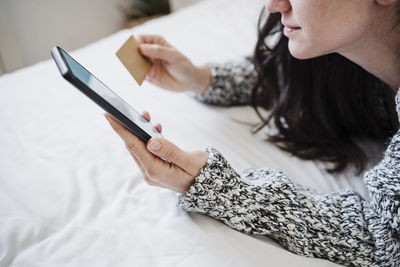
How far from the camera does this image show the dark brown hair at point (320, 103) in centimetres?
89

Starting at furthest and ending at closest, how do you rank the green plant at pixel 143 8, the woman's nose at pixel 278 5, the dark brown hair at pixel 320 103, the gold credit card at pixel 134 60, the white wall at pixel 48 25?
1. the green plant at pixel 143 8
2. the white wall at pixel 48 25
3. the dark brown hair at pixel 320 103
4. the gold credit card at pixel 134 60
5. the woman's nose at pixel 278 5

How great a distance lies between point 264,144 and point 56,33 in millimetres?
1801

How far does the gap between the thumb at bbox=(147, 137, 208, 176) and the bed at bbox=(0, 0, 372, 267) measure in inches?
3.8

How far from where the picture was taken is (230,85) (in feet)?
3.36

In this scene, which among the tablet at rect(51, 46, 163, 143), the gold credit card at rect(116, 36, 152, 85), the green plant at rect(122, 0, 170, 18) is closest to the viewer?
the tablet at rect(51, 46, 163, 143)

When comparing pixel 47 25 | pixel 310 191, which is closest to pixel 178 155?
pixel 310 191

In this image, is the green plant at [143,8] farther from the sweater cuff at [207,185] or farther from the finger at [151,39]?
the sweater cuff at [207,185]

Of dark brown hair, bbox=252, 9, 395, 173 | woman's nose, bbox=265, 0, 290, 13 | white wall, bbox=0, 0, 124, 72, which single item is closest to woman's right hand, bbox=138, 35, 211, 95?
dark brown hair, bbox=252, 9, 395, 173

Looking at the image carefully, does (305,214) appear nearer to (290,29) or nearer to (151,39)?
(290,29)

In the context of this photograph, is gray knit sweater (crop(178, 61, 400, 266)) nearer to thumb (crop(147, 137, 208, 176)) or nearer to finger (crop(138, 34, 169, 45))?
thumb (crop(147, 137, 208, 176))

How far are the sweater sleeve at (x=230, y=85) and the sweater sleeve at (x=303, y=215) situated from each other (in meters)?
0.41

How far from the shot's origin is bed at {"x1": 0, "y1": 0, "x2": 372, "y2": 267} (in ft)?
1.87

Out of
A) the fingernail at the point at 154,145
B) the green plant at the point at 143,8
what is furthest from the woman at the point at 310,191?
the green plant at the point at 143,8

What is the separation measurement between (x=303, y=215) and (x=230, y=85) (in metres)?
0.50
